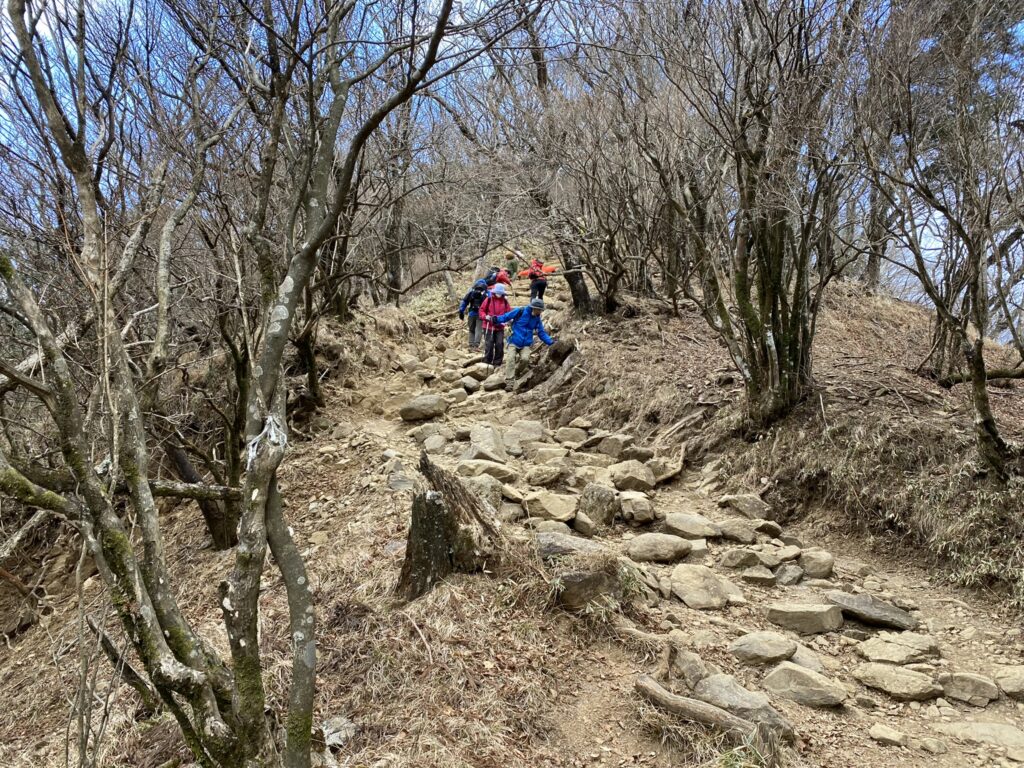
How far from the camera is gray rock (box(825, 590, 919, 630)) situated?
13.4 ft

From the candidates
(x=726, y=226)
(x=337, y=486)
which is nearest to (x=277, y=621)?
(x=337, y=486)

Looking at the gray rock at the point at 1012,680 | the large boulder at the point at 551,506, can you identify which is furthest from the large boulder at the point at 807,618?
the large boulder at the point at 551,506

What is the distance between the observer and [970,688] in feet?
11.3

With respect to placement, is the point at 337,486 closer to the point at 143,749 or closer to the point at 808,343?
the point at 143,749

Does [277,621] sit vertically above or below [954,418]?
below

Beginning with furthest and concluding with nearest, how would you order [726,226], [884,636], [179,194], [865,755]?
[726,226]
[179,194]
[884,636]
[865,755]

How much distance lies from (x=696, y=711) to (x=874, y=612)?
65.3 inches

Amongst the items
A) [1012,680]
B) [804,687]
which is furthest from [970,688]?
[804,687]

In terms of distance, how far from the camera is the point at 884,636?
3.94m

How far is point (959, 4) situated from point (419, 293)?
13.2 m

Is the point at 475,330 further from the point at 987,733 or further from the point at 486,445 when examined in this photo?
the point at 987,733

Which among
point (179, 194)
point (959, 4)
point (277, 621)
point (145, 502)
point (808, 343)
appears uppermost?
point (959, 4)

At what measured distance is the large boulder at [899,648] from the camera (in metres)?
3.71

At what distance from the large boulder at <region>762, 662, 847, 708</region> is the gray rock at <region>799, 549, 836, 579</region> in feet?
4.37
